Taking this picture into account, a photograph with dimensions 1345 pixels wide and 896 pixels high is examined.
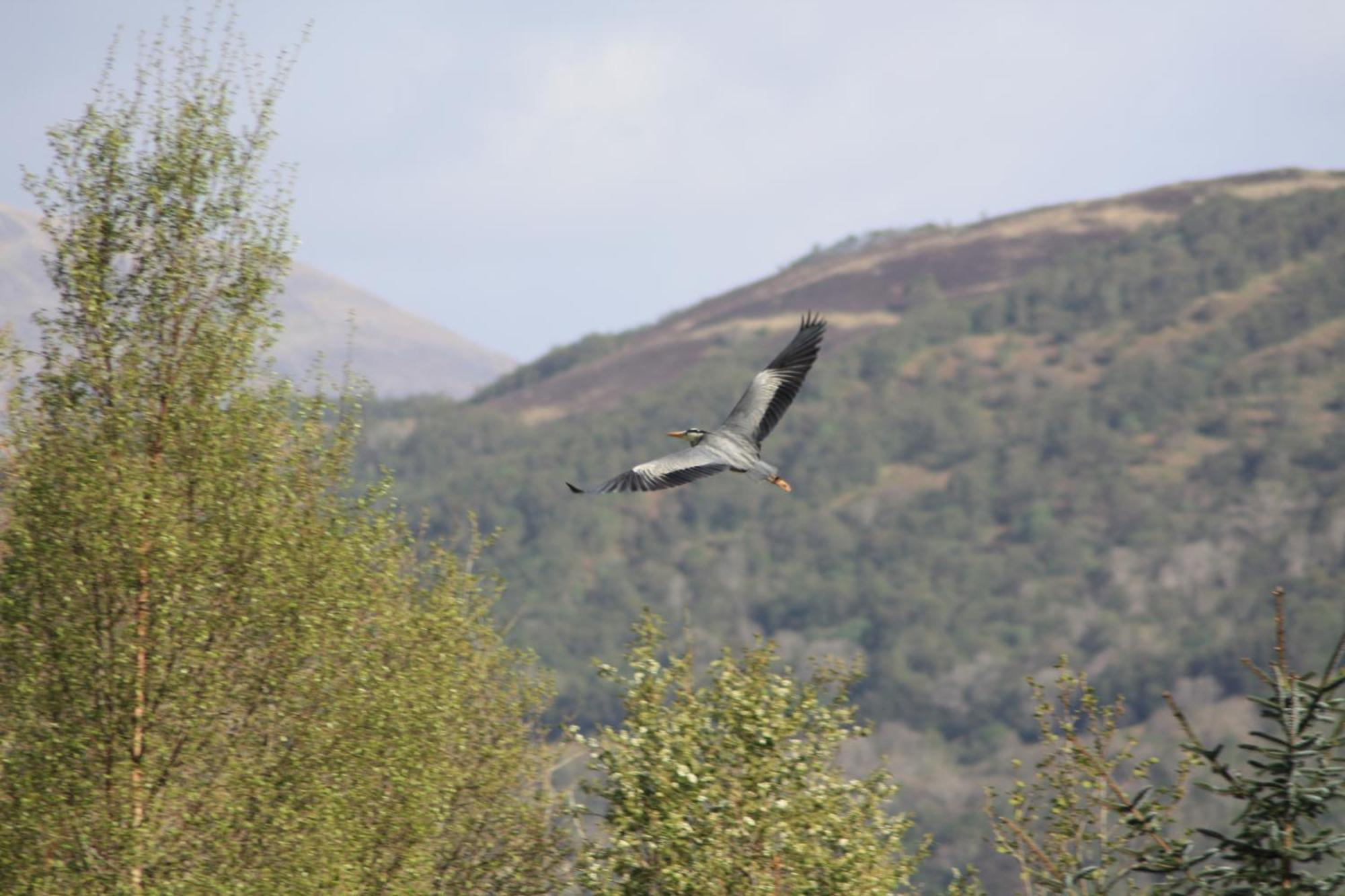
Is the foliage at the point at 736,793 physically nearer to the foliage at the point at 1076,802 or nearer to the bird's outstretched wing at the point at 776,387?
the foliage at the point at 1076,802

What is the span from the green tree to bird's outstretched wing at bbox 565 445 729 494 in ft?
32.8

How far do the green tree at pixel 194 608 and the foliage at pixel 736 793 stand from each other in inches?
201

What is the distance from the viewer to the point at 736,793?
2184 cm

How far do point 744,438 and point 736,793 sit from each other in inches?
201

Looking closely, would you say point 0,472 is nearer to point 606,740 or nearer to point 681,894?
point 606,740

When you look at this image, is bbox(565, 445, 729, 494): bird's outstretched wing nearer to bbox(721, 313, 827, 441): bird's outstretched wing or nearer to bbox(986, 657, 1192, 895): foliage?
bbox(721, 313, 827, 441): bird's outstretched wing

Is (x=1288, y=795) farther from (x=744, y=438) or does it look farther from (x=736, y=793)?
(x=736, y=793)

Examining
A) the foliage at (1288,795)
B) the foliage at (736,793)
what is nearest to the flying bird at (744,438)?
the foliage at (736,793)

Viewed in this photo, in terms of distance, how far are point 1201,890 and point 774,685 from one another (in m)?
11.4

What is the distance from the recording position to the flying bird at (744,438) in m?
18.5

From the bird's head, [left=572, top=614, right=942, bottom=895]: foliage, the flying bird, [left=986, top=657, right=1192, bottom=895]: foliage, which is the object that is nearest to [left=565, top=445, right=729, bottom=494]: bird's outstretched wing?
the flying bird

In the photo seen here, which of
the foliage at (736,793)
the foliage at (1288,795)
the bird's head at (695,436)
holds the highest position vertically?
the bird's head at (695,436)

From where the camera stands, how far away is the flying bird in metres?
18.5

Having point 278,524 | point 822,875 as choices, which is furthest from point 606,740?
point 278,524
